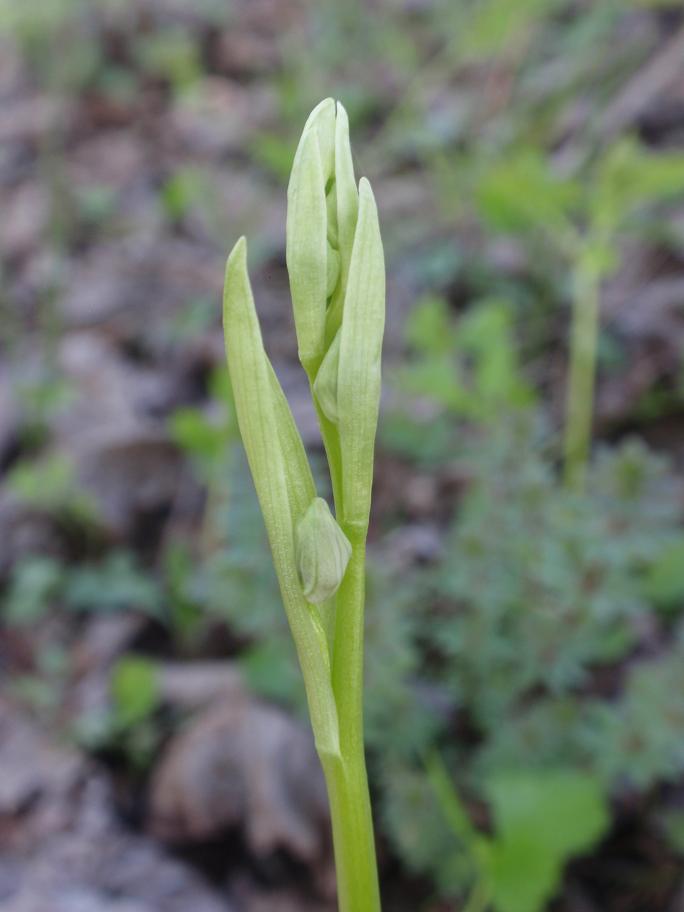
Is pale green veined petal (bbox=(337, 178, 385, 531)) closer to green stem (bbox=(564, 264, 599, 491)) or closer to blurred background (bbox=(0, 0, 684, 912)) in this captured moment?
blurred background (bbox=(0, 0, 684, 912))

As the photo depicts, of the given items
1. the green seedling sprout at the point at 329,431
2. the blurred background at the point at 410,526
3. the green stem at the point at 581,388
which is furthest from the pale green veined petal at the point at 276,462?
the green stem at the point at 581,388

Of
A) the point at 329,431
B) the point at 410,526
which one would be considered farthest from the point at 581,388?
the point at 329,431

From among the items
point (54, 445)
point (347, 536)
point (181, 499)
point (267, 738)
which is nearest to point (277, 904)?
point (267, 738)

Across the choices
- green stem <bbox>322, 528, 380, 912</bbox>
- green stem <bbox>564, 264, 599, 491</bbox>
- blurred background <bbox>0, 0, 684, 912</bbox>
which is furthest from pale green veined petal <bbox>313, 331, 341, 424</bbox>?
green stem <bbox>564, 264, 599, 491</bbox>

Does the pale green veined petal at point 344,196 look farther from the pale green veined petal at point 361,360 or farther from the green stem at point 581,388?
the green stem at point 581,388

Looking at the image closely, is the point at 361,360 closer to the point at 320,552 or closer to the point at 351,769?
the point at 320,552

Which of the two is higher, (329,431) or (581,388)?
(581,388)

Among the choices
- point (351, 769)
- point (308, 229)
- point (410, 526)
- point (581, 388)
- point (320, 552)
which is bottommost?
point (351, 769)
